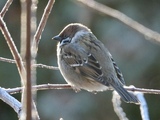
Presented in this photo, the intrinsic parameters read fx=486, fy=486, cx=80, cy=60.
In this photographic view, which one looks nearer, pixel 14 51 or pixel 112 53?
pixel 14 51

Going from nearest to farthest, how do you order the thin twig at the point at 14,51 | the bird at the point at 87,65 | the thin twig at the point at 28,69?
1. the thin twig at the point at 28,69
2. the thin twig at the point at 14,51
3. the bird at the point at 87,65

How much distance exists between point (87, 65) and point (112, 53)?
308 cm

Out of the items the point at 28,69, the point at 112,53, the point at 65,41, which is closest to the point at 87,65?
the point at 65,41

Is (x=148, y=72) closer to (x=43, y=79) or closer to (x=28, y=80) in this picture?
(x=43, y=79)

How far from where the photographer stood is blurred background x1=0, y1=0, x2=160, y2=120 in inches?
261

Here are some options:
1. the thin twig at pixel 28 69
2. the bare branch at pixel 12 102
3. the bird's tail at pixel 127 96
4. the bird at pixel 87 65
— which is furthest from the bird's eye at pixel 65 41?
the thin twig at pixel 28 69

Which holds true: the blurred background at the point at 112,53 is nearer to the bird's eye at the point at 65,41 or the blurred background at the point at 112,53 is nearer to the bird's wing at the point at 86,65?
the bird's eye at the point at 65,41

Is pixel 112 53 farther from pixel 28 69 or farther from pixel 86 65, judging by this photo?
pixel 28 69

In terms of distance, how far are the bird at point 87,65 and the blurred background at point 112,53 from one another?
2602mm

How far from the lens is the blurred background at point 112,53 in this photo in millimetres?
6632

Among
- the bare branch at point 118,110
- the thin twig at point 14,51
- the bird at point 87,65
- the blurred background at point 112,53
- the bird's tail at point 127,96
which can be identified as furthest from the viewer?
the blurred background at point 112,53

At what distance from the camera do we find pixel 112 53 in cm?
677

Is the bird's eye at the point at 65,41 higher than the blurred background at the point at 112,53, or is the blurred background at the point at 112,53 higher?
the blurred background at the point at 112,53

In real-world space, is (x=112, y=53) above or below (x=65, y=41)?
above
